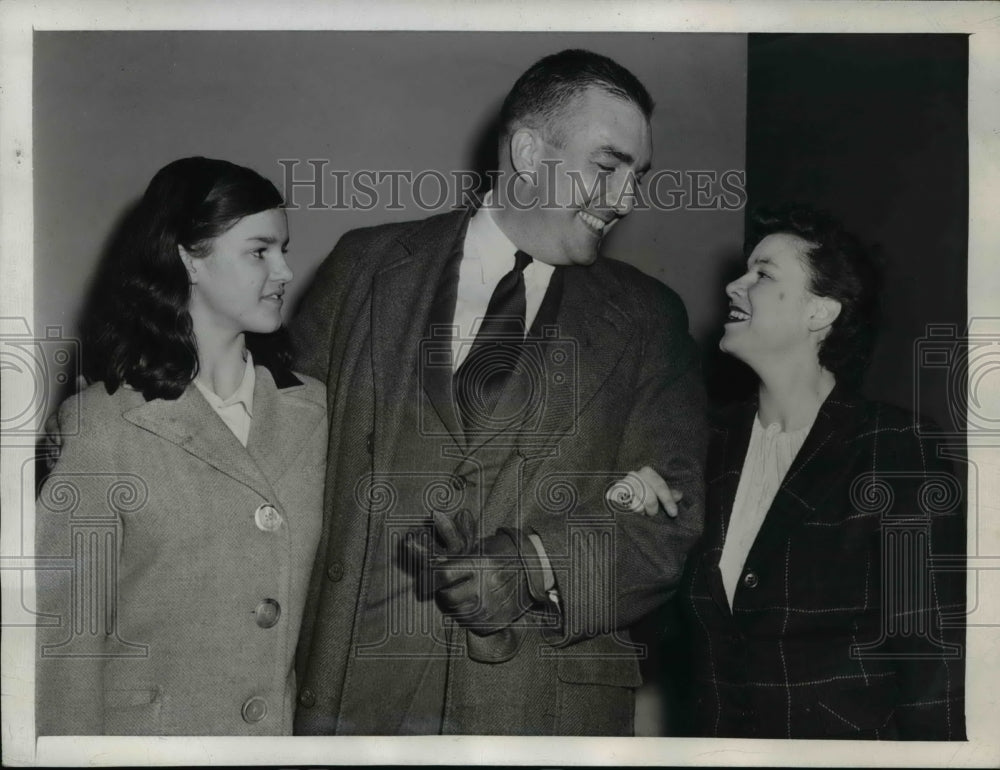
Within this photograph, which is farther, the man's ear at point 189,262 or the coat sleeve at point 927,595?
the coat sleeve at point 927,595

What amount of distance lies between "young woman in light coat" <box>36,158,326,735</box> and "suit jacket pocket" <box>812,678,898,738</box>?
97cm

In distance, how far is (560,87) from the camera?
1.93m

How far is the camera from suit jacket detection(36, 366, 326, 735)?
188 centimetres

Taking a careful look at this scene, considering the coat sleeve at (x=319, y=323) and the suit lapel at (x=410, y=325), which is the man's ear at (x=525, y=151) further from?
the coat sleeve at (x=319, y=323)

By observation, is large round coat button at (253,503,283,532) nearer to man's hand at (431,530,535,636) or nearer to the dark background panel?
man's hand at (431,530,535,636)

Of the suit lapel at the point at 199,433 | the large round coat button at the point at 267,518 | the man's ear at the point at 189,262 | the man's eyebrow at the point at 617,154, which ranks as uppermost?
the man's eyebrow at the point at 617,154

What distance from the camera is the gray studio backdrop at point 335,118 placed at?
77.4 inches

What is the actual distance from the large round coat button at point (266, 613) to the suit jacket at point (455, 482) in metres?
0.06

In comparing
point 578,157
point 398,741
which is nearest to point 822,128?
point 578,157

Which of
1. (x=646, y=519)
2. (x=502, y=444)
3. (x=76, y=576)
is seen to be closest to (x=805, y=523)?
(x=646, y=519)

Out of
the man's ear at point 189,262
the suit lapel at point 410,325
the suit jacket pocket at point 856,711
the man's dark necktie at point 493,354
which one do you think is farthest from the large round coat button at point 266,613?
the suit jacket pocket at point 856,711

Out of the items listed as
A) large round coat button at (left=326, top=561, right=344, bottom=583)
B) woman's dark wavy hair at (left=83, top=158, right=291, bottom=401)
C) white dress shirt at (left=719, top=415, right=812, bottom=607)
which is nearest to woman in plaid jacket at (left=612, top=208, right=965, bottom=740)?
white dress shirt at (left=719, top=415, right=812, bottom=607)

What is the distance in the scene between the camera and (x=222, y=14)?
200 cm

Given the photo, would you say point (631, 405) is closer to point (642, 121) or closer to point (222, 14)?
point (642, 121)
